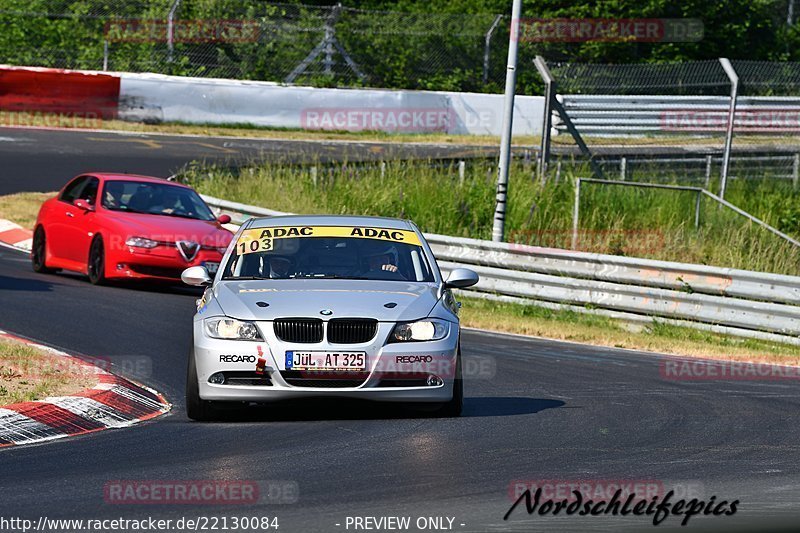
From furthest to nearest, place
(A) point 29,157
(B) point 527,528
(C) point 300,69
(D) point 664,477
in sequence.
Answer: (C) point 300,69 → (A) point 29,157 → (D) point 664,477 → (B) point 527,528

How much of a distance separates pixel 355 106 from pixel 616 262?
2026 centimetres

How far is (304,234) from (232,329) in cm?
139

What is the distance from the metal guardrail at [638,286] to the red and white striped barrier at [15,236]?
6444 mm

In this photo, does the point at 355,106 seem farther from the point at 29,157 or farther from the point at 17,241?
the point at 17,241

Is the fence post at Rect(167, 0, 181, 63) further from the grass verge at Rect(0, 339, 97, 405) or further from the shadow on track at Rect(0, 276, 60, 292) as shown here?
the grass verge at Rect(0, 339, 97, 405)

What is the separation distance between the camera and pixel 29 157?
2858 cm

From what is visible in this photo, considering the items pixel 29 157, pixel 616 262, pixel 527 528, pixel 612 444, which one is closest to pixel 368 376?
pixel 612 444

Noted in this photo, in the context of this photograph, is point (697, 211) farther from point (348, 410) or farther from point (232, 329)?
point (232, 329)

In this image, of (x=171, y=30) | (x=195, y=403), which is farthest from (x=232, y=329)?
(x=171, y=30)

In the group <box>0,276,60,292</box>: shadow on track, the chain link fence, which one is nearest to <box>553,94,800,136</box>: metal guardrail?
the chain link fence

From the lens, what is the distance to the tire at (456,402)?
9.20 meters

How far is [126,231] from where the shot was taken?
17.2 meters

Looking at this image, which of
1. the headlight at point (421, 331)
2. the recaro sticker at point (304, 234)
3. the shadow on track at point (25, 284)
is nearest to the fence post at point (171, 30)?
the shadow on track at point (25, 284)

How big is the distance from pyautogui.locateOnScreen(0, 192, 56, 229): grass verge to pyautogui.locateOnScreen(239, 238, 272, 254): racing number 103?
1316cm
